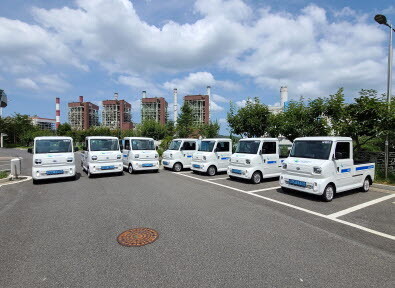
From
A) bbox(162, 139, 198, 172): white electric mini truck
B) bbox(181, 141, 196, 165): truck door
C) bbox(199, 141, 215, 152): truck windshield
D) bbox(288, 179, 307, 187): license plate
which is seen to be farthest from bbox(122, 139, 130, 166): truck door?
bbox(288, 179, 307, 187): license plate

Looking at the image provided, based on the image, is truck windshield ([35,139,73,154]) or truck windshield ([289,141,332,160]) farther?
truck windshield ([35,139,73,154])

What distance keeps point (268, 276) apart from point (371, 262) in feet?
5.96

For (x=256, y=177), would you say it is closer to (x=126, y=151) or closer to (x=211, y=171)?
(x=211, y=171)

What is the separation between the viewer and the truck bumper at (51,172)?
931cm

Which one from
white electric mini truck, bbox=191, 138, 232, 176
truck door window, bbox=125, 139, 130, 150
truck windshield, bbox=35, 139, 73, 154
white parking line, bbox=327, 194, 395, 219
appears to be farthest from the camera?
truck door window, bbox=125, 139, 130, 150

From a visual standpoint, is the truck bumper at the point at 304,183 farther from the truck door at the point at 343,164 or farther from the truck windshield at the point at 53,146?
A: the truck windshield at the point at 53,146

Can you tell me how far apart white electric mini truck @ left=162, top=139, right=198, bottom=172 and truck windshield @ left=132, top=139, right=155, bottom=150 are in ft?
4.40

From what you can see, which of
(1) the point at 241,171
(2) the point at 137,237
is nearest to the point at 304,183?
(1) the point at 241,171

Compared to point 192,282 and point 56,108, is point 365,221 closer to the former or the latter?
point 192,282

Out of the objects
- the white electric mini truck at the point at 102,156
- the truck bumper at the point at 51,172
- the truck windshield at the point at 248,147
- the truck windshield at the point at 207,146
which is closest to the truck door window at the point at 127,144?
the white electric mini truck at the point at 102,156

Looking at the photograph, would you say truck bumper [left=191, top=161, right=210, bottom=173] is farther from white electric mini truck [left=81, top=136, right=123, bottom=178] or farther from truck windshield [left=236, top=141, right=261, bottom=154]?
white electric mini truck [left=81, top=136, right=123, bottom=178]

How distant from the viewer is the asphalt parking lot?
3.04 metres

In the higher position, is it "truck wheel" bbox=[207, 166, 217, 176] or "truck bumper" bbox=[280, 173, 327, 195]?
"truck bumper" bbox=[280, 173, 327, 195]

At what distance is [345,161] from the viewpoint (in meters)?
7.44
